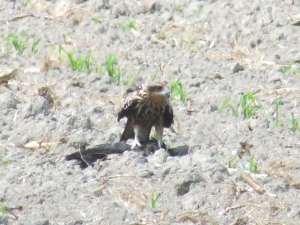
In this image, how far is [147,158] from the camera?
6590mm

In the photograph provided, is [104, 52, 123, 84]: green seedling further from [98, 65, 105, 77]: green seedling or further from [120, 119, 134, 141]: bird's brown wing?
[120, 119, 134, 141]: bird's brown wing

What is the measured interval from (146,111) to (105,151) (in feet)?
2.34

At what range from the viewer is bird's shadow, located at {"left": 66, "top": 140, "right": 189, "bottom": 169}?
21.4ft

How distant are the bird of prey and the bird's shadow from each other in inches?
4.3

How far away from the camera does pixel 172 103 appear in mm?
7629

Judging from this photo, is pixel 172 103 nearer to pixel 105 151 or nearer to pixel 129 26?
pixel 105 151

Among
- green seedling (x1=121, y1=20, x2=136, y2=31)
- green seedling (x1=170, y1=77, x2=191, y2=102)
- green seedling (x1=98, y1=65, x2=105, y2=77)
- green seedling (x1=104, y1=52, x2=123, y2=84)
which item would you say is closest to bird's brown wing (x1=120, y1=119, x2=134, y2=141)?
green seedling (x1=170, y1=77, x2=191, y2=102)

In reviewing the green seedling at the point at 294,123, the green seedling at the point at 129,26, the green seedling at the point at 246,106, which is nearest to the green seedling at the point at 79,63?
the green seedling at the point at 129,26

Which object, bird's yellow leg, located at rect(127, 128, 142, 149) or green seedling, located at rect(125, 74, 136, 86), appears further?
green seedling, located at rect(125, 74, 136, 86)

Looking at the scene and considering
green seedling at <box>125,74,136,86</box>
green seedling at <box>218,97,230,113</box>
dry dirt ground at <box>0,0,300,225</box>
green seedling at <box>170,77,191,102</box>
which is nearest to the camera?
dry dirt ground at <box>0,0,300,225</box>

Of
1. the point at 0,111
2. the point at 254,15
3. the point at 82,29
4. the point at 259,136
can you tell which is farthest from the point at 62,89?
the point at 254,15

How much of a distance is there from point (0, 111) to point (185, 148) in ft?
6.15

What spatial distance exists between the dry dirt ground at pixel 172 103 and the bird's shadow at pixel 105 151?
91 mm

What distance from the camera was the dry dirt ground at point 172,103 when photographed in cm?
584
